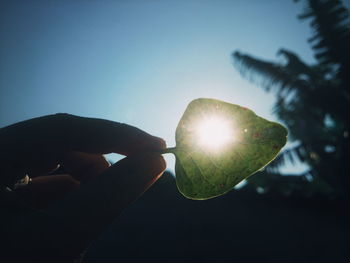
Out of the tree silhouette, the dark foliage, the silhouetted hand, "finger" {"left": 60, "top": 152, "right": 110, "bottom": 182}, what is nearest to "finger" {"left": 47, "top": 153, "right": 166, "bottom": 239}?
the silhouetted hand

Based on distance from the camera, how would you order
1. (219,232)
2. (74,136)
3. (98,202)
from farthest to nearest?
(219,232) < (74,136) < (98,202)

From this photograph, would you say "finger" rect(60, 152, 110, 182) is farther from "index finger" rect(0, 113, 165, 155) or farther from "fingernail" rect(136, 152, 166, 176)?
"fingernail" rect(136, 152, 166, 176)

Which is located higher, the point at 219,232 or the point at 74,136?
the point at 74,136

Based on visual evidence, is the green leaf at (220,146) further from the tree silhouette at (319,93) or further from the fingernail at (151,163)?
the tree silhouette at (319,93)

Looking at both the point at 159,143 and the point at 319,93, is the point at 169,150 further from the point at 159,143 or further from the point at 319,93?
the point at 319,93

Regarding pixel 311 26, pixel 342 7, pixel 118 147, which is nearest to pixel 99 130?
pixel 118 147

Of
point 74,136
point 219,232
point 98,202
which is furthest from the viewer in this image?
point 219,232

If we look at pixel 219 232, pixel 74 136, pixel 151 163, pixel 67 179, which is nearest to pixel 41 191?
pixel 67 179
